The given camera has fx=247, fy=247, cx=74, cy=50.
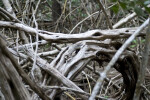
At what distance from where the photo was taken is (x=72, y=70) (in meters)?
1.10

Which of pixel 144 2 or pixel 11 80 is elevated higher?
pixel 144 2

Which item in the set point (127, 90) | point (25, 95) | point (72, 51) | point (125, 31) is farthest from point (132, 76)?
point (25, 95)

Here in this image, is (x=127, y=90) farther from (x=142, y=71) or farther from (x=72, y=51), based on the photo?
(x=142, y=71)

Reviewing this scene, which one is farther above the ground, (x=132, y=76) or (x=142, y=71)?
(x=142, y=71)

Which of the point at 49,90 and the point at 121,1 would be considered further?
the point at 49,90

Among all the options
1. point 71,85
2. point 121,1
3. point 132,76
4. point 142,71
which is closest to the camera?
point 142,71

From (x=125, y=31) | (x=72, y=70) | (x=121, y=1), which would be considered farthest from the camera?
(x=125, y=31)

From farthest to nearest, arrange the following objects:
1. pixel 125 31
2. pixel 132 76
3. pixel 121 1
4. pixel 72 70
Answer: pixel 132 76 → pixel 125 31 → pixel 72 70 → pixel 121 1

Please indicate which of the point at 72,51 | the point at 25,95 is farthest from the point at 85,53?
the point at 25,95

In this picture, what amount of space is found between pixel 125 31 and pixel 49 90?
481 millimetres

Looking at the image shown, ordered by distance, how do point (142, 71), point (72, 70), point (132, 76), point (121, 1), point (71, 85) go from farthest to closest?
point (132, 76) < point (72, 70) < point (71, 85) < point (121, 1) < point (142, 71)

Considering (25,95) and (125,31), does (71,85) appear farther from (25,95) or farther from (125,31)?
(125,31)

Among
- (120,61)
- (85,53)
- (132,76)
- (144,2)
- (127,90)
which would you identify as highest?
(144,2)

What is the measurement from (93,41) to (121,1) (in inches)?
17.7
